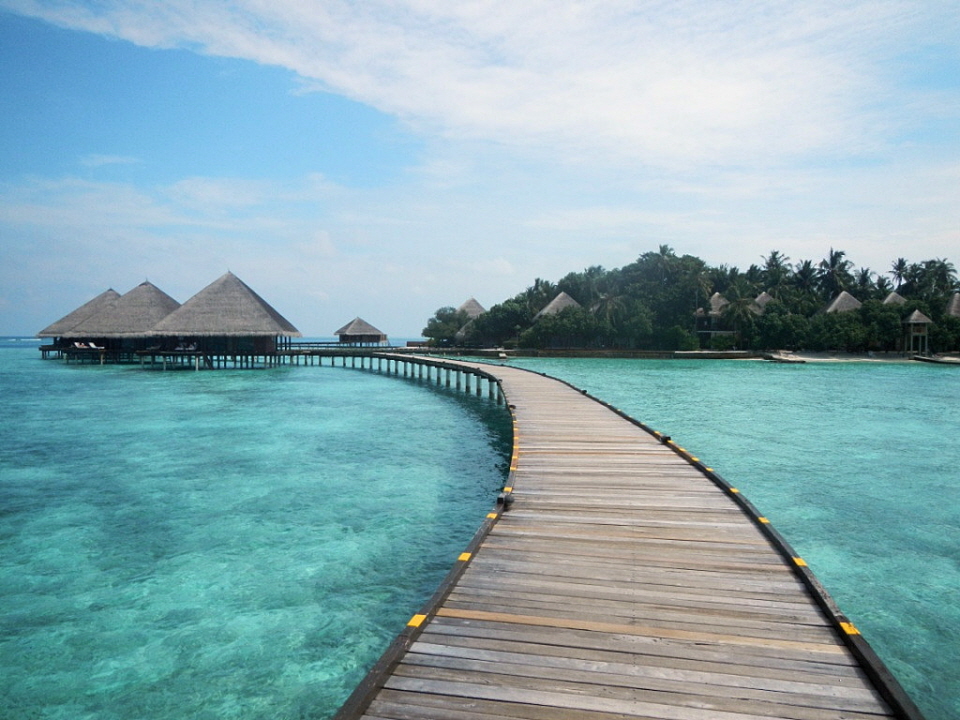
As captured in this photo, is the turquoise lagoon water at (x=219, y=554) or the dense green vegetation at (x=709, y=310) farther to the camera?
Answer: the dense green vegetation at (x=709, y=310)

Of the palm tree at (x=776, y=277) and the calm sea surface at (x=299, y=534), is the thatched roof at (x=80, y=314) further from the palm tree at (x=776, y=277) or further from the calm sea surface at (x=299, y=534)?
the palm tree at (x=776, y=277)

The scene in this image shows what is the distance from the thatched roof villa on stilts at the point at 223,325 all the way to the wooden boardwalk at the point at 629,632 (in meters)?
36.8

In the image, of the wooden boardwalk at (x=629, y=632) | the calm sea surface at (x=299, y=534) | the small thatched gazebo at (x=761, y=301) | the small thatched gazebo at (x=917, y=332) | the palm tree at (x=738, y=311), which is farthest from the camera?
the small thatched gazebo at (x=761, y=301)

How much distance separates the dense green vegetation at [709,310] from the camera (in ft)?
161

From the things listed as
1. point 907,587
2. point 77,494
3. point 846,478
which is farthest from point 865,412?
point 77,494

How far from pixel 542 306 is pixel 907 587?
178 ft

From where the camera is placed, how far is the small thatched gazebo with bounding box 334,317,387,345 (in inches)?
2355

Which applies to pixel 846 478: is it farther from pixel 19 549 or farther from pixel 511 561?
pixel 19 549

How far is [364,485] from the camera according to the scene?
1169cm

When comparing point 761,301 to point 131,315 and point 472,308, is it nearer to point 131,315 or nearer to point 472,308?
point 472,308

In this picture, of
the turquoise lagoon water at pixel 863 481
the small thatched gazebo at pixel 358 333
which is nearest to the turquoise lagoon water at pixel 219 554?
the turquoise lagoon water at pixel 863 481

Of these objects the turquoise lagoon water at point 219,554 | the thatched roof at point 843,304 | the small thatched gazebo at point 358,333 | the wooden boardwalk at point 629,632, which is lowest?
the turquoise lagoon water at point 219,554


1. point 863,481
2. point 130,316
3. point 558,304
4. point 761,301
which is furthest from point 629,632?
point 761,301

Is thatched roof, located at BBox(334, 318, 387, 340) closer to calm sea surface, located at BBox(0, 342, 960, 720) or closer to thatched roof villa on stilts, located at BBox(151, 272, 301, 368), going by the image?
thatched roof villa on stilts, located at BBox(151, 272, 301, 368)
